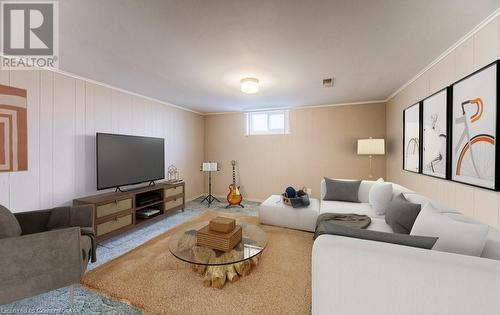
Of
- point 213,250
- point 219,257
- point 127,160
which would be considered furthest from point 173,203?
point 219,257

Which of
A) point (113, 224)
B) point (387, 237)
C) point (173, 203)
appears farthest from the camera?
point (173, 203)

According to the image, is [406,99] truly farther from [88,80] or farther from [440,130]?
[88,80]

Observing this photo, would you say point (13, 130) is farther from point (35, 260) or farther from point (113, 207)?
point (35, 260)

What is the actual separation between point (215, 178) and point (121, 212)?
2.81 m

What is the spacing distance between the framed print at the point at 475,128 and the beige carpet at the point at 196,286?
5.78ft

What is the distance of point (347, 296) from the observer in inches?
36.6

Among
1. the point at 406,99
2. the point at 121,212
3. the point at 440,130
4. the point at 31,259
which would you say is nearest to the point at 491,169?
the point at 440,130

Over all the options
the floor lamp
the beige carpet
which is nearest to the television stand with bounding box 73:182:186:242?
the beige carpet

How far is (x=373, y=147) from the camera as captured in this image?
12.3ft

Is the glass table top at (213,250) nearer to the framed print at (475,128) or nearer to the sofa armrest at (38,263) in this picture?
the sofa armrest at (38,263)

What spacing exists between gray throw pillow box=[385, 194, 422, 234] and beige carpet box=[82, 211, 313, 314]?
3.18ft

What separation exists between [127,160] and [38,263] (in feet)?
6.70

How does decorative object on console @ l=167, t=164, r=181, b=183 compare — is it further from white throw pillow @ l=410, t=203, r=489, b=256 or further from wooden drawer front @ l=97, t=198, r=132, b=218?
white throw pillow @ l=410, t=203, r=489, b=256

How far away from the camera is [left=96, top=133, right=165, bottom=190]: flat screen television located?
9.61ft
